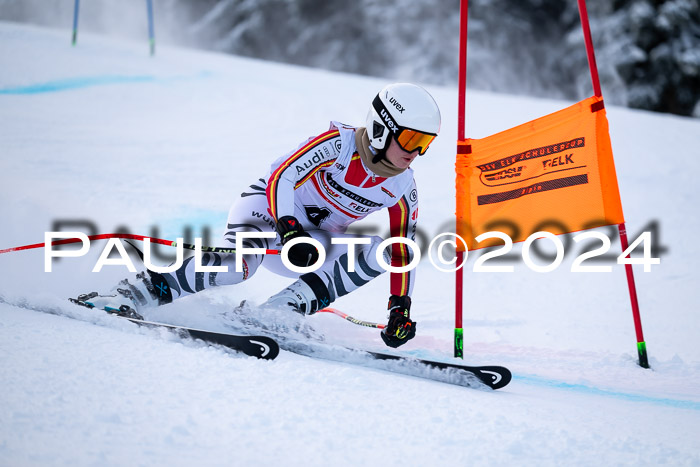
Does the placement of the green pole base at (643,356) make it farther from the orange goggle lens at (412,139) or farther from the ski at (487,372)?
→ the orange goggle lens at (412,139)

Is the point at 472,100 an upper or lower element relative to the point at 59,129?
upper

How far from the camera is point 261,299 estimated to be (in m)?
4.26

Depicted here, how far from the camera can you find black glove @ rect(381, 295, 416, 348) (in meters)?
3.10

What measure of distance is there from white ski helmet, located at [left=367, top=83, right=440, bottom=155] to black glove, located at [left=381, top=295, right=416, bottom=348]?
730 millimetres

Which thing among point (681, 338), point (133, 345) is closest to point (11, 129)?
point (133, 345)

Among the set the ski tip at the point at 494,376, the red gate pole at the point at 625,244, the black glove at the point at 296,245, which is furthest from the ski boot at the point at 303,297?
the red gate pole at the point at 625,244

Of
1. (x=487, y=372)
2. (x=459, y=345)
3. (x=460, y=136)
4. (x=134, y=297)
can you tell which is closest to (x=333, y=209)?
(x=460, y=136)

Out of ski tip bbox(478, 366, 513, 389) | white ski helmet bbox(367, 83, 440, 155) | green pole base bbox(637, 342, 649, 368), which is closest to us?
ski tip bbox(478, 366, 513, 389)

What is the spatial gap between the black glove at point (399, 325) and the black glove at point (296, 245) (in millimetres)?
468

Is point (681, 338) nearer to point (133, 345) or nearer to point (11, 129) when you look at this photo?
point (133, 345)

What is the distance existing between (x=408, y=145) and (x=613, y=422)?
1398 mm

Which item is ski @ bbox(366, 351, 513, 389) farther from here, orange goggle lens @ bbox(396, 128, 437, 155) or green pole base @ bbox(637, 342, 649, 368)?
green pole base @ bbox(637, 342, 649, 368)

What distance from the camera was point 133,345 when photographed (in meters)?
2.47

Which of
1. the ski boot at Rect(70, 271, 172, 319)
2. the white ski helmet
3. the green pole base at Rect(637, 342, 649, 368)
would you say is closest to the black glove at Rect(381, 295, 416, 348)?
the white ski helmet
